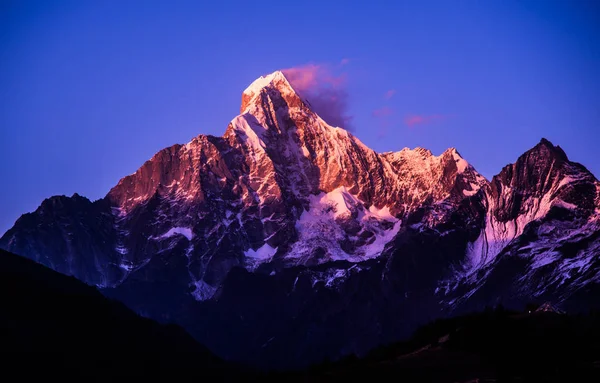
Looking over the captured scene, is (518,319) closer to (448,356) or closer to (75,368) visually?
(448,356)

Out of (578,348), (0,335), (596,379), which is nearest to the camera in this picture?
(596,379)

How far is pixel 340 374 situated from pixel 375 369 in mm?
5096

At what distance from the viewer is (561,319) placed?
19162cm

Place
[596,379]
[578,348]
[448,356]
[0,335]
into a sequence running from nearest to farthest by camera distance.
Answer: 1. [596,379]
2. [578,348]
3. [448,356]
4. [0,335]

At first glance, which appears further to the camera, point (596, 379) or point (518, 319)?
point (518, 319)

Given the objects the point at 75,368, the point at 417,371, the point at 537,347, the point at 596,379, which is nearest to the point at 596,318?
the point at 537,347

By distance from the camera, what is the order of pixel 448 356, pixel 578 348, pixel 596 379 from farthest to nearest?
pixel 448 356, pixel 578 348, pixel 596 379

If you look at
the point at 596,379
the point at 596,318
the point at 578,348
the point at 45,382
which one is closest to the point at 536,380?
the point at 596,379

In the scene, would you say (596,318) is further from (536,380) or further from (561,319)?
(536,380)

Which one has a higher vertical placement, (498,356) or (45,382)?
(45,382)

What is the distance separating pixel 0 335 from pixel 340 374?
177ft

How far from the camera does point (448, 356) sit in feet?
593

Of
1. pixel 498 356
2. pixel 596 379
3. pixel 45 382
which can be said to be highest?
pixel 45 382

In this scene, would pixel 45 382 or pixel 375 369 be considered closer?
pixel 375 369
